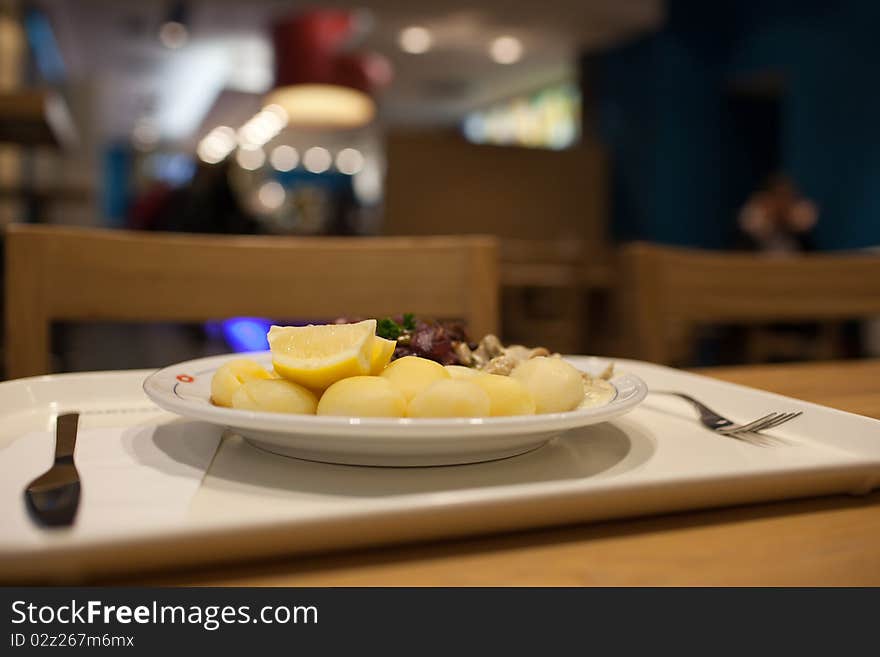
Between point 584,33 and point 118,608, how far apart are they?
295 inches

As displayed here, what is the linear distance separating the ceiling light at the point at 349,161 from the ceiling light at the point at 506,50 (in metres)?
7.97

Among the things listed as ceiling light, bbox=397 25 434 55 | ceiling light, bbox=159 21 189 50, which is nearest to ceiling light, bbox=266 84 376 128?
ceiling light, bbox=397 25 434 55

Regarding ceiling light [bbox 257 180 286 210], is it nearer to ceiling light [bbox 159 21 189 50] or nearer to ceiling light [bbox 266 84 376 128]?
ceiling light [bbox 159 21 189 50]

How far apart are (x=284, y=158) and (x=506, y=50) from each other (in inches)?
433

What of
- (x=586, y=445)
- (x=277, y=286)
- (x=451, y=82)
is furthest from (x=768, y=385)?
(x=451, y=82)

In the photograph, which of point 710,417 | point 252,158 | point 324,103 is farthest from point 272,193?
point 710,417

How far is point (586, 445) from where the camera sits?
1.70 feet

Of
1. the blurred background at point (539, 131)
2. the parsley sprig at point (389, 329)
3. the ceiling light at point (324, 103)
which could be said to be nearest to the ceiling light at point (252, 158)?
the blurred background at point (539, 131)

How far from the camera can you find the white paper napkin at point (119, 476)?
32 cm

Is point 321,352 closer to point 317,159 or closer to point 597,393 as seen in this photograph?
point 597,393

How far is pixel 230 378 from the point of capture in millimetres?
526

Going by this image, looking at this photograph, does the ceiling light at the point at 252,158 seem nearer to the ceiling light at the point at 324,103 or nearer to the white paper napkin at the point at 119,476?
the ceiling light at the point at 324,103

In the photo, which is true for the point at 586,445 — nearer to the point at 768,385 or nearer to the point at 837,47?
the point at 768,385

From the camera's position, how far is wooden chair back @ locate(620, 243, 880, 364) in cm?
132
